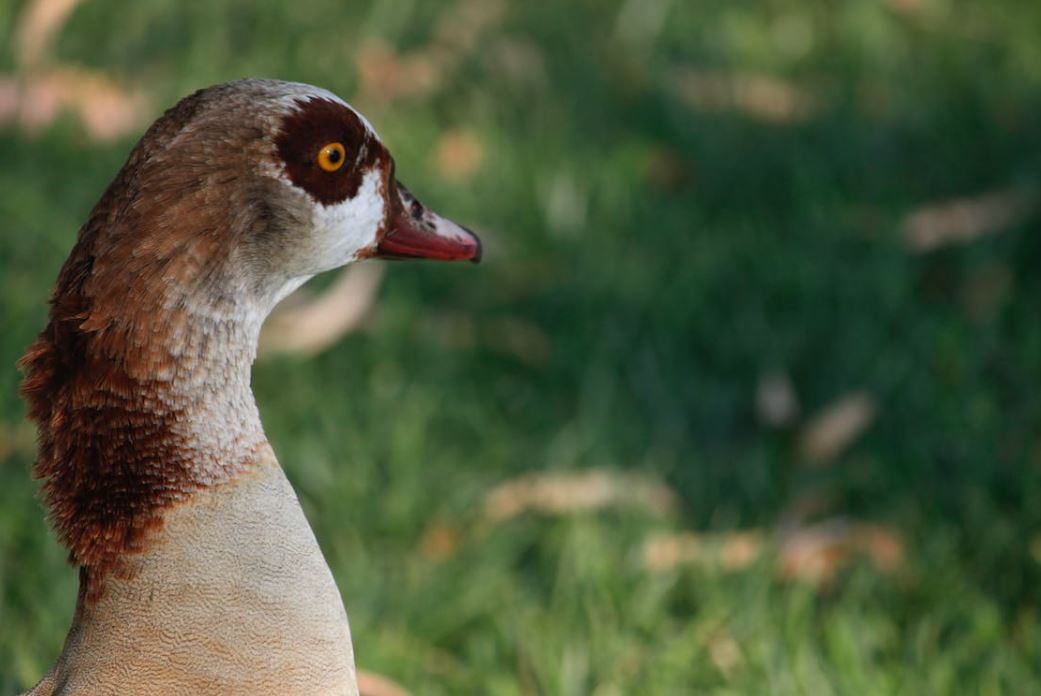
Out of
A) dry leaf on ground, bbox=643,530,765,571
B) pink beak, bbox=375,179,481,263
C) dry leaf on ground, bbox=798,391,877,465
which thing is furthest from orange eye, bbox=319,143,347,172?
dry leaf on ground, bbox=798,391,877,465

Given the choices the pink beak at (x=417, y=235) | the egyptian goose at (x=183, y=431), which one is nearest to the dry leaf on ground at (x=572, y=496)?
the pink beak at (x=417, y=235)

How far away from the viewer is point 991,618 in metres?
2.48

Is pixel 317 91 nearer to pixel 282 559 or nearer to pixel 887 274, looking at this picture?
pixel 282 559

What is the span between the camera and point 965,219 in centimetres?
368

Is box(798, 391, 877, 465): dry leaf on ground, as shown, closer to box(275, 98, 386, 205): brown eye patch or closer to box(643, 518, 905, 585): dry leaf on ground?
box(643, 518, 905, 585): dry leaf on ground

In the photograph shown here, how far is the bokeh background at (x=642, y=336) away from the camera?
2.48m

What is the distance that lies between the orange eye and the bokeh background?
0.95 meters

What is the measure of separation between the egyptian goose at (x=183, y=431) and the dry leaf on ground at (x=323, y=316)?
1453 millimetres

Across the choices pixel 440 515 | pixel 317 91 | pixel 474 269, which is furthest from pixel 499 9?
pixel 317 91

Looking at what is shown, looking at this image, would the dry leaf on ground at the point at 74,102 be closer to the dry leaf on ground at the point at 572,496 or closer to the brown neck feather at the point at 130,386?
the dry leaf on ground at the point at 572,496

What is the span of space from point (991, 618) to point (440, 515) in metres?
0.97

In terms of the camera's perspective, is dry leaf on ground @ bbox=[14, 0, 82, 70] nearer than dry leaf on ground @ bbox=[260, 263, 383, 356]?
No

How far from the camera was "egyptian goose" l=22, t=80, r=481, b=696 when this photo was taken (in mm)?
1526

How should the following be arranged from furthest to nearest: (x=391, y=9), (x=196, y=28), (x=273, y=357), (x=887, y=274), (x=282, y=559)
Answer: (x=391, y=9)
(x=196, y=28)
(x=887, y=274)
(x=273, y=357)
(x=282, y=559)
